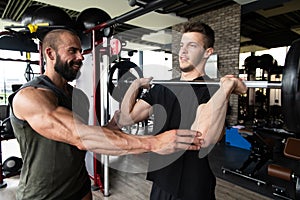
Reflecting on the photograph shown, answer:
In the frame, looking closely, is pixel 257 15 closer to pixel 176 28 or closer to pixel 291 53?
pixel 176 28

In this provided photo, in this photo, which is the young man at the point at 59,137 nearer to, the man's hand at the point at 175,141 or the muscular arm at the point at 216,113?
the man's hand at the point at 175,141

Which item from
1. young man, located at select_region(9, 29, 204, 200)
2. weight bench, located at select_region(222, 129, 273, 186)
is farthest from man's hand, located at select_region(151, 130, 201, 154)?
weight bench, located at select_region(222, 129, 273, 186)

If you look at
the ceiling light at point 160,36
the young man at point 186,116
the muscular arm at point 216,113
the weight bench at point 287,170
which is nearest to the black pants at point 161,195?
the young man at point 186,116

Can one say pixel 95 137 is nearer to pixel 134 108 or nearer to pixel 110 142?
pixel 110 142

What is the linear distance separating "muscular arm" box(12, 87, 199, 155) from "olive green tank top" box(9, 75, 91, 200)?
0.27m

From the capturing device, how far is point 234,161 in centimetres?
421

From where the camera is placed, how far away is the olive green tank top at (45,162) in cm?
120

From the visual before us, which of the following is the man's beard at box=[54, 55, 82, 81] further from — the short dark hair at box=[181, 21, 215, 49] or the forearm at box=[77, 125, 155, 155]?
the short dark hair at box=[181, 21, 215, 49]

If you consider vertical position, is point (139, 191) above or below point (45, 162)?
below

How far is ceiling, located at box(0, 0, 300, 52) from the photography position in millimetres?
4879

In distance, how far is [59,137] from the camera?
91 cm

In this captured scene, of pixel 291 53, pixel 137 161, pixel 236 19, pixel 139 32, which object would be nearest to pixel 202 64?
pixel 291 53

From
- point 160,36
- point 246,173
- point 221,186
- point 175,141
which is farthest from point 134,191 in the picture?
point 160,36

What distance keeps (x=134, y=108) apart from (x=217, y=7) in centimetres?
517
